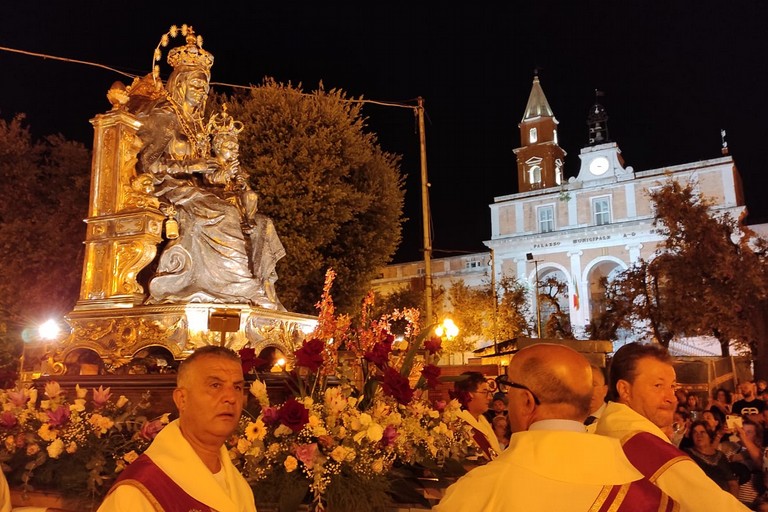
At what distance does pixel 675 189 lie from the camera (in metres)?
25.4

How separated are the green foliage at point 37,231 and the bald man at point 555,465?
15.2 metres

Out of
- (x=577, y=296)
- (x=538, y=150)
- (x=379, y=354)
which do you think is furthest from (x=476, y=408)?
(x=538, y=150)

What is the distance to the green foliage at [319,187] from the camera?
13914 mm

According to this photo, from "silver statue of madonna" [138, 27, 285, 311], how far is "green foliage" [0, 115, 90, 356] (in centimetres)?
788

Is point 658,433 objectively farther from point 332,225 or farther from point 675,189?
point 675,189

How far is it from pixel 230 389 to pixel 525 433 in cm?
133

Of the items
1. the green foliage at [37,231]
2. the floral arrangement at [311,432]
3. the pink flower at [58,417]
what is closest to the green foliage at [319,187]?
the green foliage at [37,231]

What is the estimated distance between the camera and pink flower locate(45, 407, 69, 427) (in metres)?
4.70

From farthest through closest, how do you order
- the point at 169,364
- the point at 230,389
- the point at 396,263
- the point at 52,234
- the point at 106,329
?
1. the point at 396,263
2. the point at 52,234
3. the point at 169,364
4. the point at 106,329
5. the point at 230,389

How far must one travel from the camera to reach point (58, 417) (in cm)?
471

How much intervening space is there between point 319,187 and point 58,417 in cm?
975

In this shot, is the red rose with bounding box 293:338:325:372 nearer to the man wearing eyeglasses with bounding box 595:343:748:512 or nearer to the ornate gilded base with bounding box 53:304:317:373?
the man wearing eyeglasses with bounding box 595:343:748:512

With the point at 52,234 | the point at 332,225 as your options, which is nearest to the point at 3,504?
the point at 332,225

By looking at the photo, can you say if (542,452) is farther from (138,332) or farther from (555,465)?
(138,332)
